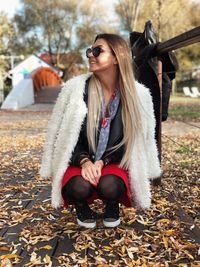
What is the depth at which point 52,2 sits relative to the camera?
44781mm

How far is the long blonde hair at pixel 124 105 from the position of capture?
263cm

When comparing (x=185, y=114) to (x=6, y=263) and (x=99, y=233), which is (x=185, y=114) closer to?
(x=99, y=233)

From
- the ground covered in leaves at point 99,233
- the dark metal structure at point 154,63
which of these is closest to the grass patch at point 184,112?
the dark metal structure at point 154,63

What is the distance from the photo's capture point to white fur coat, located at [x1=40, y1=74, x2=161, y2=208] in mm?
2580

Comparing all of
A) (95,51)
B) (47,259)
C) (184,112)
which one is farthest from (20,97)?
(47,259)

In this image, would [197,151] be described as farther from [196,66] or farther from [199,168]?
[196,66]

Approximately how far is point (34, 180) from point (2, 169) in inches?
33.7

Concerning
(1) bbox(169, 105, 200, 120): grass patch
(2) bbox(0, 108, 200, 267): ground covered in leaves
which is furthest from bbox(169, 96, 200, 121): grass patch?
(2) bbox(0, 108, 200, 267): ground covered in leaves

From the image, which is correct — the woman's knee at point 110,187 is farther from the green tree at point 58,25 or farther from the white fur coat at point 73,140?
the green tree at point 58,25

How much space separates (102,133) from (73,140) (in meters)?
0.19

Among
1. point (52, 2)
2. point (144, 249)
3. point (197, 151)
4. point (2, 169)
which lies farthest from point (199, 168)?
point (52, 2)

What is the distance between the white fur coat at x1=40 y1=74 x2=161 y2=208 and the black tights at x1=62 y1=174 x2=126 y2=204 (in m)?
0.11

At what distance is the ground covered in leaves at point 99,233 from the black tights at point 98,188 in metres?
0.29

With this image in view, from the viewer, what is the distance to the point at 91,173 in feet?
8.15
